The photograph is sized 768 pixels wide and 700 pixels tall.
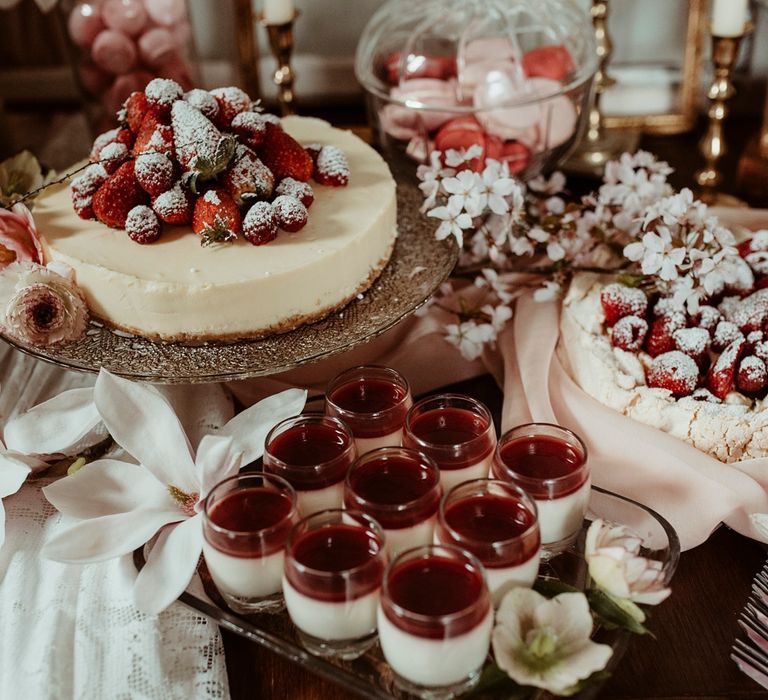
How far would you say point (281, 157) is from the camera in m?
1.23

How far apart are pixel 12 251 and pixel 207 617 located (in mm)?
537

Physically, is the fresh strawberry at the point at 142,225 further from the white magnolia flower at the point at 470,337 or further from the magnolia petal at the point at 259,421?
the white magnolia flower at the point at 470,337

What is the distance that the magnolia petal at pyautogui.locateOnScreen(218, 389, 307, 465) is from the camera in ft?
3.64

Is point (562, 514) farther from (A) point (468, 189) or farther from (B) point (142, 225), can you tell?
(B) point (142, 225)

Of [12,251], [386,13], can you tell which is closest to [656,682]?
[12,251]

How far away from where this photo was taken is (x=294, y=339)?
1150 mm

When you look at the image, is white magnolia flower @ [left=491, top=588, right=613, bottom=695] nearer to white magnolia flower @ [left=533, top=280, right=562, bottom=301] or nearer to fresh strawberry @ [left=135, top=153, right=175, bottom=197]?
white magnolia flower @ [left=533, top=280, right=562, bottom=301]

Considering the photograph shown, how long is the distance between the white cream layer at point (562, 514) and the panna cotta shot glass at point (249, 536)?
0.26m

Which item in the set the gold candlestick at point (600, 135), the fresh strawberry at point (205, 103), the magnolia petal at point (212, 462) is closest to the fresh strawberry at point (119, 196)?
the fresh strawberry at point (205, 103)

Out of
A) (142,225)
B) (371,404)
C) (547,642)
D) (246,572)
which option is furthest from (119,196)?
(547,642)

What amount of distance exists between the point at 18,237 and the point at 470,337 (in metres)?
0.61

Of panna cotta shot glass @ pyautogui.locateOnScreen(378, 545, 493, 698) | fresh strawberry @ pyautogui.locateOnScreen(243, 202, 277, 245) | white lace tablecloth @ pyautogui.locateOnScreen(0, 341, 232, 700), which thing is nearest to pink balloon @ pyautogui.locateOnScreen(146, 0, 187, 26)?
fresh strawberry @ pyautogui.locateOnScreen(243, 202, 277, 245)

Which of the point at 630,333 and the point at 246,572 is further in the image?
the point at 630,333

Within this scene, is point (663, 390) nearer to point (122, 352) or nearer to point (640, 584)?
point (640, 584)
